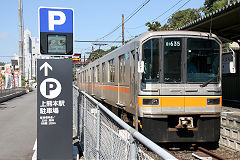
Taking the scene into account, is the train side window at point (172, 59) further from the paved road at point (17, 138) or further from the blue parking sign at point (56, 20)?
the paved road at point (17, 138)

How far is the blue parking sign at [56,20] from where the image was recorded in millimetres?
6168

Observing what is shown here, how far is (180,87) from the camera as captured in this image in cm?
806

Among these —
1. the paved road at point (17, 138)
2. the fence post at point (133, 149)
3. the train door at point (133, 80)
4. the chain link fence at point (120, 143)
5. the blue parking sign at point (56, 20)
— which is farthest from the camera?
the train door at point (133, 80)

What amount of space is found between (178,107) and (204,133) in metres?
1.01

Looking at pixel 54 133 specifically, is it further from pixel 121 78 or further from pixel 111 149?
pixel 121 78

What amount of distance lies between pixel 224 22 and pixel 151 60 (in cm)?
482

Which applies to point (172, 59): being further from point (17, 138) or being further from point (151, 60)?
point (17, 138)

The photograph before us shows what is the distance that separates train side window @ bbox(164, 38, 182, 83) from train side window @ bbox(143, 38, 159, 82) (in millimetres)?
243

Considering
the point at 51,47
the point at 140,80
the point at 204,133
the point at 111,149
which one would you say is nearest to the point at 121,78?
the point at 140,80

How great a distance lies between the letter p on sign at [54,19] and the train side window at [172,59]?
121 inches

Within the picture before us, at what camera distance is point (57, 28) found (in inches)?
248

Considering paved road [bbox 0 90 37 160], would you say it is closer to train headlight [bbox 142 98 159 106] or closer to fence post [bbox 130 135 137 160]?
train headlight [bbox 142 98 159 106]

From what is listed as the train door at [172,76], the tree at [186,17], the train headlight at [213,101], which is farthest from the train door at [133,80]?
the tree at [186,17]

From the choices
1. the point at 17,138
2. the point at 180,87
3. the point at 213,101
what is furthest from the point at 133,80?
the point at 17,138
